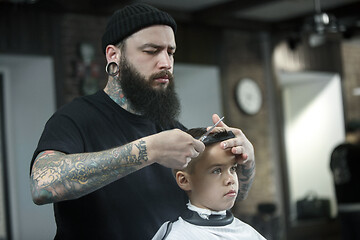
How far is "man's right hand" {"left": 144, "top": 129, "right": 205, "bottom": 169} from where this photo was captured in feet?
4.57

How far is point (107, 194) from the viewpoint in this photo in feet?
5.59

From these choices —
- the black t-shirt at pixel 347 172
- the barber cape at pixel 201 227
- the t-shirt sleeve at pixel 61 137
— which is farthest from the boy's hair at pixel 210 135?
the black t-shirt at pixel 347 172

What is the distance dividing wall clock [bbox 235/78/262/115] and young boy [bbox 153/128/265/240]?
18.8ft

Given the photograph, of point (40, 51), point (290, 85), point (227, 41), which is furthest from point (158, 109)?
point (290, 85)

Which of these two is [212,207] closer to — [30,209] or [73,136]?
[73,136]

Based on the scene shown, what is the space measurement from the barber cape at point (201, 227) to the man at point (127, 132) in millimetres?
67

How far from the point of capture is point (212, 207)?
5.64 feet

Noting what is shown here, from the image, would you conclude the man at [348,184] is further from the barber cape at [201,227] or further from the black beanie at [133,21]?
the black beanie at [133,21]

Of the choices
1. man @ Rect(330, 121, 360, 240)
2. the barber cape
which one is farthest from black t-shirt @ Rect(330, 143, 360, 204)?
the barber cape

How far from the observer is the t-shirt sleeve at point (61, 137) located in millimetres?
1570

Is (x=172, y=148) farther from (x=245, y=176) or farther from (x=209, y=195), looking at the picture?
(x=245, y=176)

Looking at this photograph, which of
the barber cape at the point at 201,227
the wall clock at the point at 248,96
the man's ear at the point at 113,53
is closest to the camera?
the barber cape at the point at 201,227

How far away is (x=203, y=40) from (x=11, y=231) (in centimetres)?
350

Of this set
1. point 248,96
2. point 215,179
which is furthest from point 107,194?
point 248,96
